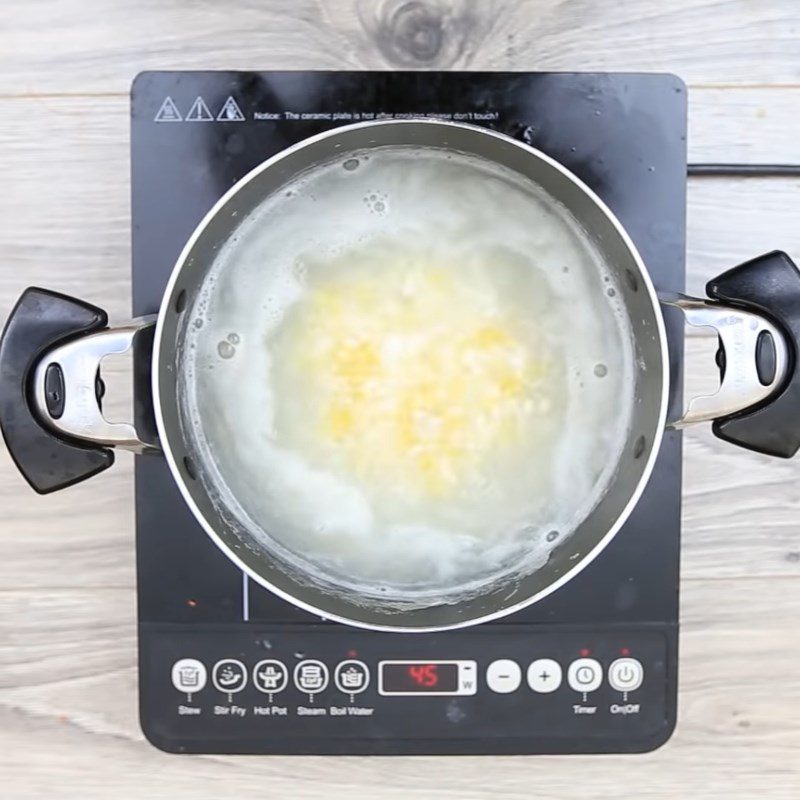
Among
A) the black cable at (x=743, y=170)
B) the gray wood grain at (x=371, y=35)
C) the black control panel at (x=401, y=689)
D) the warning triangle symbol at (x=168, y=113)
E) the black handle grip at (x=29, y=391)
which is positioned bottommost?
the black control panel at (x=401, y=689)

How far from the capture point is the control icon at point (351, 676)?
1.93 feet

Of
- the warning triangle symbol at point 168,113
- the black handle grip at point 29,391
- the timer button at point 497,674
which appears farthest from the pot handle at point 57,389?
the timer button at point 497,674

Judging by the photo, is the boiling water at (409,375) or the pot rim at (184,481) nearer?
the pot rim at (184,481)

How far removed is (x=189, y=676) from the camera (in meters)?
0.58

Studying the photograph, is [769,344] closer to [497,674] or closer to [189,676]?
[497,674]

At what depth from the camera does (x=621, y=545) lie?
0.59 meters

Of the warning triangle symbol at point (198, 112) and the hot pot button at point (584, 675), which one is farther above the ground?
the warning triangle symbol at point (198, 112)

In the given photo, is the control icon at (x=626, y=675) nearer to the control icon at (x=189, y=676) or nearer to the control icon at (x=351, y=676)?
the control icon at (x=351, y=676)

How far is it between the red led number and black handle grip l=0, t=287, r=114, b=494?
24 cm

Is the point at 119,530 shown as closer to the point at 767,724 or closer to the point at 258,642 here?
the point at 258,642

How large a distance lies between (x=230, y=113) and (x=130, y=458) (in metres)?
0.24

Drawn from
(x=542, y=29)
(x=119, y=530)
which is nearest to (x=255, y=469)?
(x=119, y=530)

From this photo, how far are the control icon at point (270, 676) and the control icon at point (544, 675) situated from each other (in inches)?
6.4

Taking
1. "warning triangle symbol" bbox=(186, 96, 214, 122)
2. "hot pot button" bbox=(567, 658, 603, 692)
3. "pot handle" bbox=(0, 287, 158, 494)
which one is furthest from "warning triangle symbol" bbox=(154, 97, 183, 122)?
"hot pot button" bbox=(567, 658, 603, 692)
